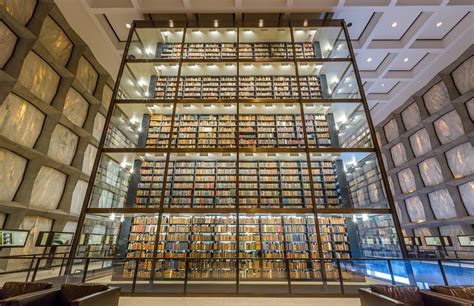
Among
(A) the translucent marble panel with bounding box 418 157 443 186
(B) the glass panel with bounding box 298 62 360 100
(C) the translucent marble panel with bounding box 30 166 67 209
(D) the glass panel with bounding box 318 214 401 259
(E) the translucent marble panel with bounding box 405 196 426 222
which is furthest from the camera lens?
(E) the translucent marble panel with bounding box 405 196 426 222

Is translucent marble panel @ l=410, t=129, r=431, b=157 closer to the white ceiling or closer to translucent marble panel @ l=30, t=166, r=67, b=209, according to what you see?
the white ceiling

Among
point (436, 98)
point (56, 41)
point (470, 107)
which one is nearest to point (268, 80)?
point (56, 41)

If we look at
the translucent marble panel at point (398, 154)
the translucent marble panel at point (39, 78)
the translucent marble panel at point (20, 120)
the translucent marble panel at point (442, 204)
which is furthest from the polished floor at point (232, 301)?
the translucent marble panel at point (398, 154)

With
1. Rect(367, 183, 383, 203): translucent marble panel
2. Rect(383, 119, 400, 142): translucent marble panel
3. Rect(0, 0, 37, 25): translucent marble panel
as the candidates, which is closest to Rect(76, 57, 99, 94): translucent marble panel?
Rect(0, 0, 37, 25): translucent marble panel

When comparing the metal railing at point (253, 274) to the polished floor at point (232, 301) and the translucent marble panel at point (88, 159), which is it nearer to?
the polished floor at point (232, 301)

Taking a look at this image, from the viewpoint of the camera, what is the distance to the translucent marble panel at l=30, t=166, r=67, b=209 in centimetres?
657

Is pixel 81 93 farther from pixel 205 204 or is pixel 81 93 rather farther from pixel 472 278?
pixel 472 278

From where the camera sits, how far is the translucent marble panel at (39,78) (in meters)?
5.96

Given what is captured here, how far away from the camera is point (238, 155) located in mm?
6047

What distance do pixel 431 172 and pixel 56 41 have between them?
1540 cm

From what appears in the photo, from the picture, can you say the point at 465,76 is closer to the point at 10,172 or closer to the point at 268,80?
the point at 268,80

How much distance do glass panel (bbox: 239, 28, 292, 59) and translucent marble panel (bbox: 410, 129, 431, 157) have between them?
730 centimetres

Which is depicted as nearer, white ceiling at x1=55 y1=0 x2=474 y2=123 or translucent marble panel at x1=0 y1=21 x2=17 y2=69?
translucent marble panel at x1=0 y1=21 x2=17 y2=69

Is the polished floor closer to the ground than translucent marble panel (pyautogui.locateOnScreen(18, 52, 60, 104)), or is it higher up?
closer to the ground
